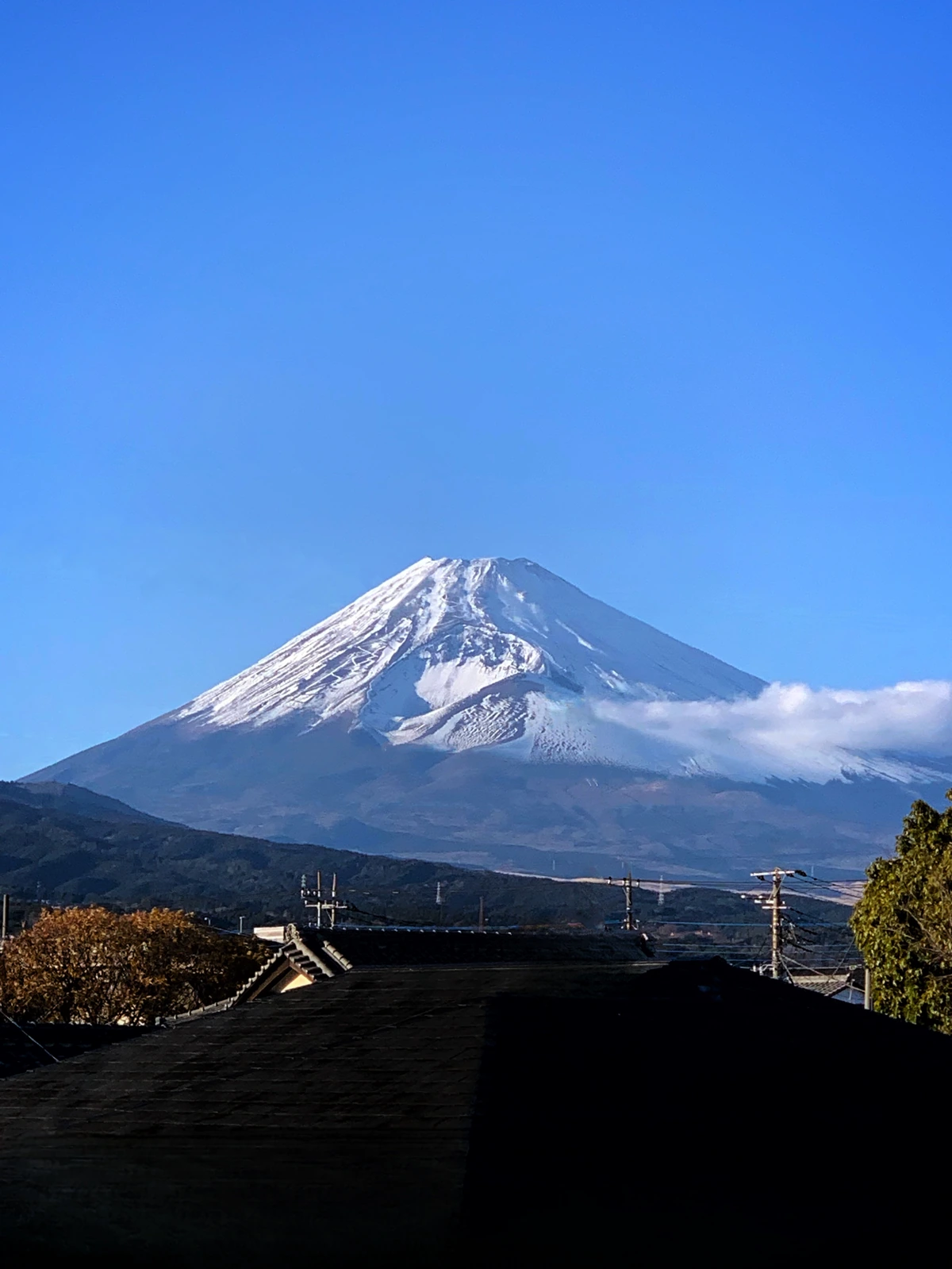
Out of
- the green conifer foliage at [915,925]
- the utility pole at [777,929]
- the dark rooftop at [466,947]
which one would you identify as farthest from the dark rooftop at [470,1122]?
the utility pole at [777,929]

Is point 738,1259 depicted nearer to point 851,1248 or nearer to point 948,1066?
point 851,1248

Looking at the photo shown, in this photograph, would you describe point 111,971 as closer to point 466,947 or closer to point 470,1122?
point 466,947

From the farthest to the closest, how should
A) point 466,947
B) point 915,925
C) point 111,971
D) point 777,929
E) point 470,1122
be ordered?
point 777,929 < point 111,971 < point 915,925 < point 466,947 < point 470,1122

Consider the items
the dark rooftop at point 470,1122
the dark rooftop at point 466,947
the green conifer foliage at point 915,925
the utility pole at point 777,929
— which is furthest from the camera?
the utility pole at point 777,929

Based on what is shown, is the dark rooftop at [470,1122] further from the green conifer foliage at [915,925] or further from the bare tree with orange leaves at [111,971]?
the bare tree with orange leaves at [111,971]

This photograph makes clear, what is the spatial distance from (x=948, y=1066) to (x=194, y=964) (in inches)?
1175

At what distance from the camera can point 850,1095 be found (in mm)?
19016

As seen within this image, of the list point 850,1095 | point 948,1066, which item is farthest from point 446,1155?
point 948,1066

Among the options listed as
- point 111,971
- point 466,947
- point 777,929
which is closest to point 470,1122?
point 466,947

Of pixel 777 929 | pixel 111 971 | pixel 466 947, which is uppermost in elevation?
pixel 466 947

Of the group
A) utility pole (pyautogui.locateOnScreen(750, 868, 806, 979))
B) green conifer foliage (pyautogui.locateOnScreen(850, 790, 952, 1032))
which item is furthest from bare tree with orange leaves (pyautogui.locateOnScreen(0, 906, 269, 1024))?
green conifer foliage (pyautogui.locateOnScreen(850, 790, 952, 1032))

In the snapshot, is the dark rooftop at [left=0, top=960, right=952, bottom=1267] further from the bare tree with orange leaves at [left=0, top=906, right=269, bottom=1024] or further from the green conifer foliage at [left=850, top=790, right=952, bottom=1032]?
the bare tree with orange leaves at [left=0, top=906, right=269, bottom=1024]

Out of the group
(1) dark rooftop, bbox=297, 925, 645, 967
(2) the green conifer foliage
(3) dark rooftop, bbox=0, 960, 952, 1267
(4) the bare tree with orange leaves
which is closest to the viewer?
(3) dark rooftop, bbox=0, 960, 952, 1267

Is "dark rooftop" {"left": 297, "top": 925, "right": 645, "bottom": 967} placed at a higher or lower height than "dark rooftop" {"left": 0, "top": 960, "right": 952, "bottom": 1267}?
higher
